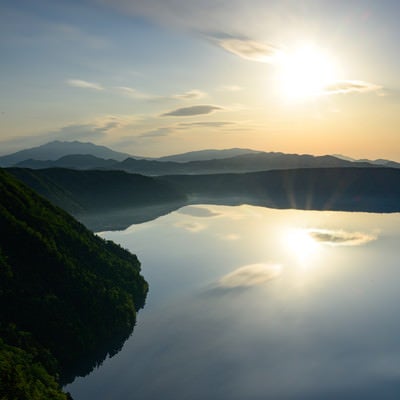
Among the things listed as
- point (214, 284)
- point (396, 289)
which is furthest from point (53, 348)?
point (396, 289)

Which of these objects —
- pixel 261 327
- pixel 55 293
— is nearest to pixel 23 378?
pixel 55 293

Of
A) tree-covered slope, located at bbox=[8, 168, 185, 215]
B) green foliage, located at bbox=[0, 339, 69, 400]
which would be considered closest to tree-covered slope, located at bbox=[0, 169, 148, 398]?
green foliage, located at bbox=[0, 339, 69, 400]

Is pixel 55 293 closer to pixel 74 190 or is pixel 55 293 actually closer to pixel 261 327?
pixel 261 327

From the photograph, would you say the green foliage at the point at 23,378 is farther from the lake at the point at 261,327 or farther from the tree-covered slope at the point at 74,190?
the tree-covered slope at the point at 74,190

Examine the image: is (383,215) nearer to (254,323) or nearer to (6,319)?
(254,323)

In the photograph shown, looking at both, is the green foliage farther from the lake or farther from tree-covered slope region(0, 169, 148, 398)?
the lake

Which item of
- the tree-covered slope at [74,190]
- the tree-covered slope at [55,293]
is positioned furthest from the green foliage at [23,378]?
the tree-covered slope at [74,190]
